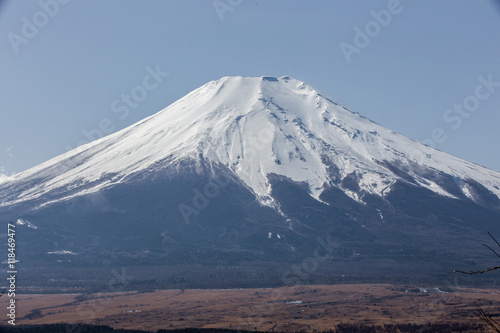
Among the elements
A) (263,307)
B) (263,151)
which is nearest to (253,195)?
(263,151)

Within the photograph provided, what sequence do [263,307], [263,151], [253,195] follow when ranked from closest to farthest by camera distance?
[263,307] < [253,195] < [263,151]

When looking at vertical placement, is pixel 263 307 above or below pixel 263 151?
below

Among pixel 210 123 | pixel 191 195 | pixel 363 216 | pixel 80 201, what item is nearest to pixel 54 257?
pixel 80 201

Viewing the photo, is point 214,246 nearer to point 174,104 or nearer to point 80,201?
point 80,201

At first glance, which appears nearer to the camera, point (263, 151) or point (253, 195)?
point (253, 195)

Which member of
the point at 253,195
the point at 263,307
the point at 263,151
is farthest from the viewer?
the point at 263,151

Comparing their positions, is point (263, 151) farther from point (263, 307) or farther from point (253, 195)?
point (263, 307)
